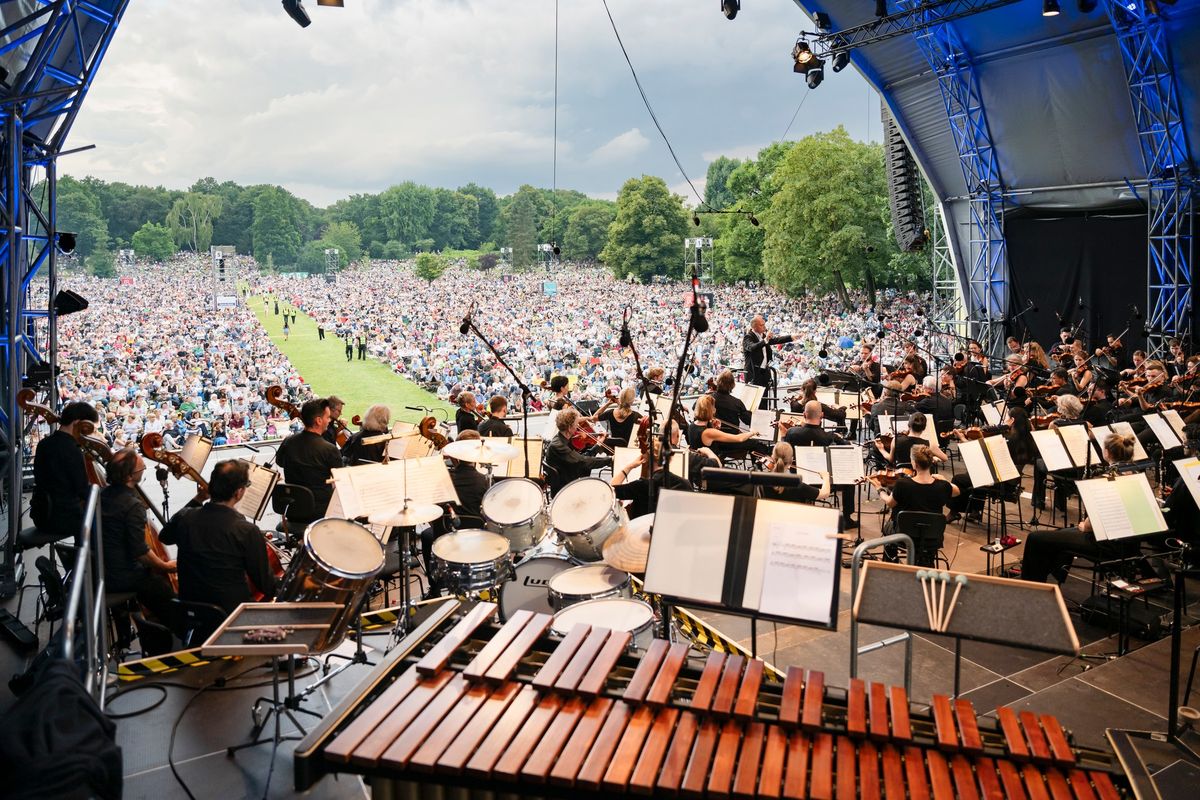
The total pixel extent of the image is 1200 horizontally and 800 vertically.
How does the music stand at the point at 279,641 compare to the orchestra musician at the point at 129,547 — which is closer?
the music stand at the point at 279,641

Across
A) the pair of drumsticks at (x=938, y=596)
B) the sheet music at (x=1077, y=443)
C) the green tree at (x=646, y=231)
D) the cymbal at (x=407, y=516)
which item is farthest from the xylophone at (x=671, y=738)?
the green tree at (x=646, y=231)

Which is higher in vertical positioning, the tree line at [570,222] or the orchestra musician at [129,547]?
the tree line at [570,222]

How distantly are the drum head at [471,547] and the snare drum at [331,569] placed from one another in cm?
90

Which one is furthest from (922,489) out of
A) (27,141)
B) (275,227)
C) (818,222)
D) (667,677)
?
(818,222)

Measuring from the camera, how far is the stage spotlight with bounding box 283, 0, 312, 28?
8.48 m

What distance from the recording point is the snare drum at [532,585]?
18.3ft

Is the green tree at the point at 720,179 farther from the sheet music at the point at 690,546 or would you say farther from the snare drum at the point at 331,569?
the sheet music at the point at 690,546

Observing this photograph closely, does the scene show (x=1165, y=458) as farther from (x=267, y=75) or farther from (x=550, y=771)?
(x=267, y=75)

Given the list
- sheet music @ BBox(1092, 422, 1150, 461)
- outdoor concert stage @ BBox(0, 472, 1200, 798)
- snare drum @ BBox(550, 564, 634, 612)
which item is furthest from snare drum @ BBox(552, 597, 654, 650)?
sheet music @ BBox(1092, 422, 1150, 461)

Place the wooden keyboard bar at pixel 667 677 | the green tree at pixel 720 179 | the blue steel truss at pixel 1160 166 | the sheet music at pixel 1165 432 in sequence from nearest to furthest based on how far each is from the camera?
the wooden keyboard bar at pixel 667 677
the sheet music at pixel 1165 432
the blue steel truss at pixel 1160 166
the green tree at pixel 720 179

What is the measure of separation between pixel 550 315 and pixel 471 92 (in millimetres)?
4599

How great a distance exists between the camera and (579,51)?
15859mm

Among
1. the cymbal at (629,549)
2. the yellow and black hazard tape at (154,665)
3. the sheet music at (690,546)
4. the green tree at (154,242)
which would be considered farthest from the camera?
the green tree at (154,242)

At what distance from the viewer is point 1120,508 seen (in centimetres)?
540
